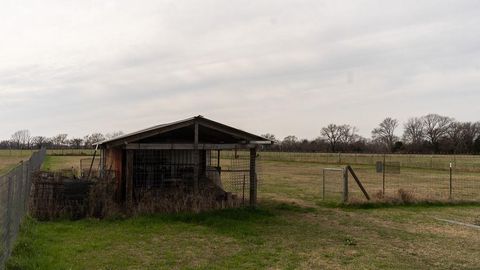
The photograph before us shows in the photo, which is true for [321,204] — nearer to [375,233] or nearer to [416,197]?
[416,197]

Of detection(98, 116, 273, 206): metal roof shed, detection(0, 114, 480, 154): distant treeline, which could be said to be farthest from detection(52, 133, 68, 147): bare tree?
detection(98, 116, 273, 206): metal roof shed

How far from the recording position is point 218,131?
44.4 ft

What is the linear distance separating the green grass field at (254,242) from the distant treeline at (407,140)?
89031 mm

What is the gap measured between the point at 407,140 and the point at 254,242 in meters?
125

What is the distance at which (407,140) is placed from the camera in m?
125

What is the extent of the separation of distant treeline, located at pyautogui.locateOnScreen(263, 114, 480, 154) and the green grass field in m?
89.0

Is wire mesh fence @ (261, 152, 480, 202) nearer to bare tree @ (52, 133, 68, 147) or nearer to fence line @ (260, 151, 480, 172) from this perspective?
fence line @ (260, 151, 480, 172)

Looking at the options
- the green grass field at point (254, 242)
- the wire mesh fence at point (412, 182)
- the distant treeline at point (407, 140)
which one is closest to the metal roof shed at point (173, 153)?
the green grass field at point (254, 242)

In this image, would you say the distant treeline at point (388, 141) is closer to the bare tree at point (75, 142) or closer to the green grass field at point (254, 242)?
the bare tree at point (75, 142)

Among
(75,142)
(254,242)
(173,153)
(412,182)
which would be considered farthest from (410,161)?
(75,142)

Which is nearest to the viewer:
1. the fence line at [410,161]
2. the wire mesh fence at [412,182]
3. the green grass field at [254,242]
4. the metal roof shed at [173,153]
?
the green grass field at [254,242]

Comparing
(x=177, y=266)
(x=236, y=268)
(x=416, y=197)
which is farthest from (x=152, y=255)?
(x=416, y=197)

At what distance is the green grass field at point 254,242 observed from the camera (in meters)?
7.58

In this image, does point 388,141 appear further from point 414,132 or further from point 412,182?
point 412,182
